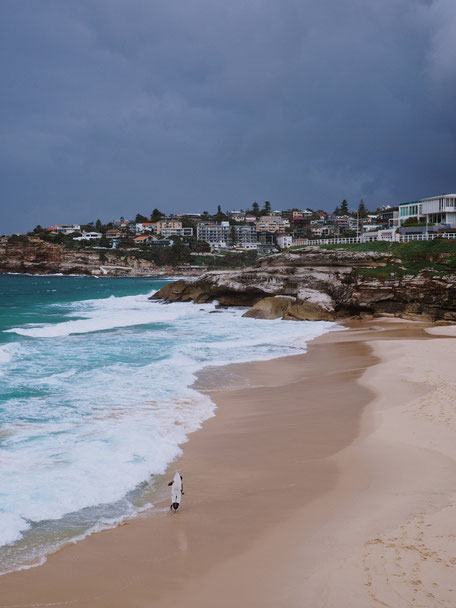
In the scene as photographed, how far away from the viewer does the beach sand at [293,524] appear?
5.49m

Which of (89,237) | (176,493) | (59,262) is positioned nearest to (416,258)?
(176,493)

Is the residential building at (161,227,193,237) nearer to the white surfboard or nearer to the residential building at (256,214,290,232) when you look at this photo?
the residential building at (256,214,290,232)

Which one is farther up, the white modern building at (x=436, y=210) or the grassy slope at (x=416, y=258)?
the white modern building at (x=436, y=210)

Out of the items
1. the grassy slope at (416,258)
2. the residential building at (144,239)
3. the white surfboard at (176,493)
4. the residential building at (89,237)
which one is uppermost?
the residential building at (89,237)

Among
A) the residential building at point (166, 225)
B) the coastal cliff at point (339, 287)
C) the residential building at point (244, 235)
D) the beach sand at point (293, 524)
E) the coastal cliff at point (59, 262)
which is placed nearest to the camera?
the beach sand at point (293, 524)

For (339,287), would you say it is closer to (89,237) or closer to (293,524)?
(293,524)

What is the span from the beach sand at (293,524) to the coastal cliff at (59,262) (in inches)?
5085

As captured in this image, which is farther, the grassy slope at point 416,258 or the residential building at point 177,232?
the residential building at point 177,232

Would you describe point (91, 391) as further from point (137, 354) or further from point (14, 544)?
point (14, 544)

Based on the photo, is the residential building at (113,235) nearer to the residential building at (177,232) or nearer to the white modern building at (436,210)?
the residential building at (177,232)

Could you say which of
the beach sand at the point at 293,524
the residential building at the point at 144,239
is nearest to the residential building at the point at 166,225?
the residential building at the point at 144,239

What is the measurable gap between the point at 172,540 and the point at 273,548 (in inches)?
55.2

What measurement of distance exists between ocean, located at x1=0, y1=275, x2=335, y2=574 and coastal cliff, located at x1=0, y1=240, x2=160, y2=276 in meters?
114

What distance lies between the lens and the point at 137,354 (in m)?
21.3
